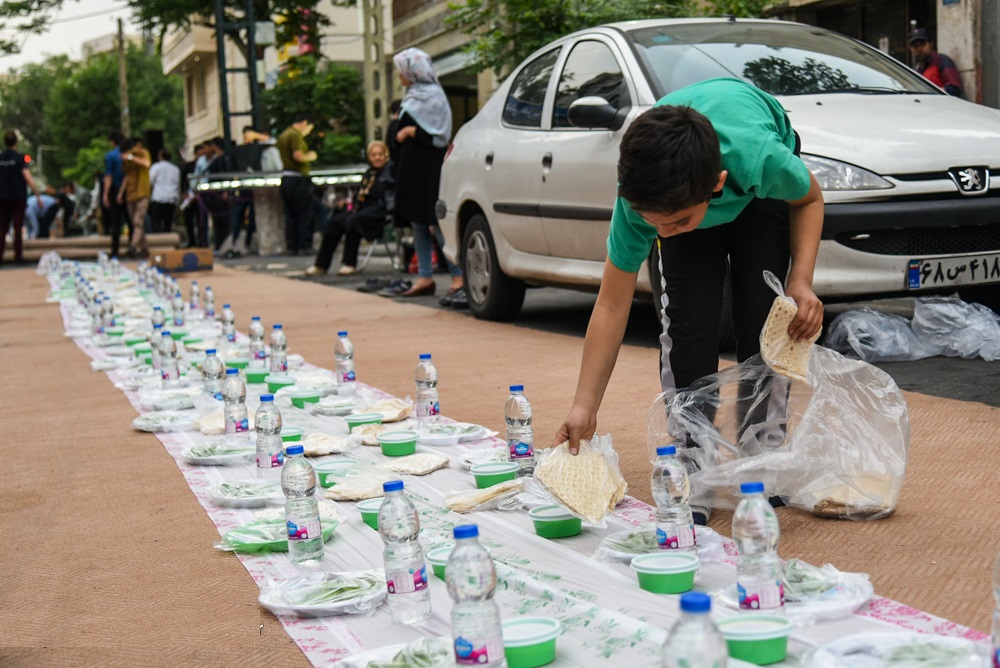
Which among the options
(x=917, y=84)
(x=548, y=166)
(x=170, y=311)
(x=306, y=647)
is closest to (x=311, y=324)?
(x=170, y=311)

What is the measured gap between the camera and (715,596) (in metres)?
2.92

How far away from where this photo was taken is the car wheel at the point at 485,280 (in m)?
8.80

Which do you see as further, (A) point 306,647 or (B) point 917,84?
(B) point 917,84

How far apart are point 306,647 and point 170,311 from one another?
28.8 feet

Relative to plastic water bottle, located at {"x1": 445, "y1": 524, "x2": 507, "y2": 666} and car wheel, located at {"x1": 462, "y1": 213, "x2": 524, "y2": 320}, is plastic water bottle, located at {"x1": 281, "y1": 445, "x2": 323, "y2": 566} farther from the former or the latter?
car wheel, located at {"x1": 462, "y1": 213, "x2": 524, "y2": 320}

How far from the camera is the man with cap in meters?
11.7

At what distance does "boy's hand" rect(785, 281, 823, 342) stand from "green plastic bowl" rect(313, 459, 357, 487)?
1715 mm

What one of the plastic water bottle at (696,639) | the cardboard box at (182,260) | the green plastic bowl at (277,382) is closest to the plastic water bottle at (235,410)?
the green plastic bowl at (277,382)

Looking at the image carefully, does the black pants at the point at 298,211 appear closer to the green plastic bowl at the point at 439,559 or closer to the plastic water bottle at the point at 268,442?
the plastic water bottle at the point at 268,442

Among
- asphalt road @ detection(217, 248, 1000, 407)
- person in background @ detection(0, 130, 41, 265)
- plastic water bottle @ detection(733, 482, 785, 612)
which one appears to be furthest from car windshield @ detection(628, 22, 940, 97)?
person in background @ detection(0, 130, 41, 265)

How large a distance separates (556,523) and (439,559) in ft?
1.38

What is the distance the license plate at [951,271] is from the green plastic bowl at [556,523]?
3013mm

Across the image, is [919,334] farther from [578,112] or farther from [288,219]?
[288,219]

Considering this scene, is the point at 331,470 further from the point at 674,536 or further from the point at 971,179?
the point at 971,179
